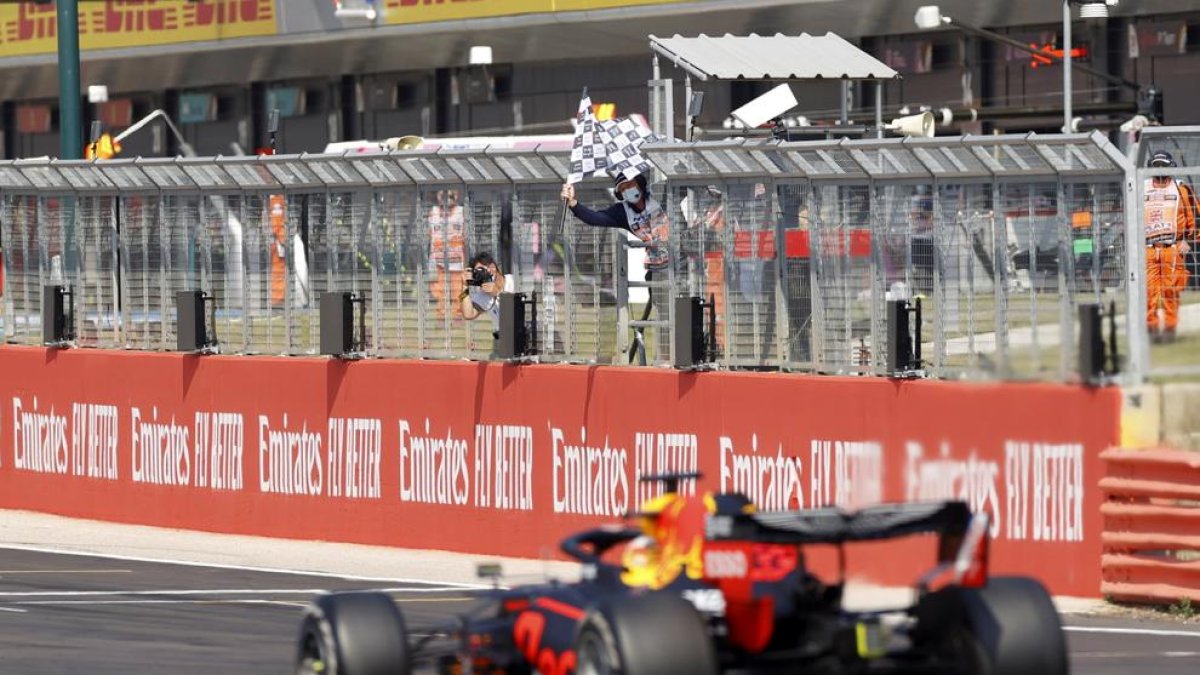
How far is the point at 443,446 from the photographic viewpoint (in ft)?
65.2

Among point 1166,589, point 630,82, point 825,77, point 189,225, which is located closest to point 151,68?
point 630,82

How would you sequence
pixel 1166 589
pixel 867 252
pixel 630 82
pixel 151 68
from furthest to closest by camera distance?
pixel 151 68
pixel 630 82
pixel 867 252
pixel 1166 589

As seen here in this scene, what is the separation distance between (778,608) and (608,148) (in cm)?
1036

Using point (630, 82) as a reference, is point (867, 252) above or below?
below

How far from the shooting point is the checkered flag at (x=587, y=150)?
18562 mm

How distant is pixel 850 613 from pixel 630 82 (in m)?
29.5

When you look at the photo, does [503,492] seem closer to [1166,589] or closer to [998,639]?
[1166,589]

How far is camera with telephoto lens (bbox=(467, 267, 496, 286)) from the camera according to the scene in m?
20.1

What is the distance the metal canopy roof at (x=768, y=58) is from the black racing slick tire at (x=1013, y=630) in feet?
39.6

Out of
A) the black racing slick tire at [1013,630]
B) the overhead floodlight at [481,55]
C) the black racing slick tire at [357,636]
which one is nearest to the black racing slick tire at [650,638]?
the black racing slick tire at [1013,630]

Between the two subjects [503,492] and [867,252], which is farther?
[503,492]

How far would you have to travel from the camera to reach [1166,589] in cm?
1477

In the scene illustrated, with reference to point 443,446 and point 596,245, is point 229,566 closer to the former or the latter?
point 443,446

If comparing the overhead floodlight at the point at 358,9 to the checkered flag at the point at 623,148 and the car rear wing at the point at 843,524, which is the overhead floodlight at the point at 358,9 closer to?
the checkered flag at the point at 623,148
